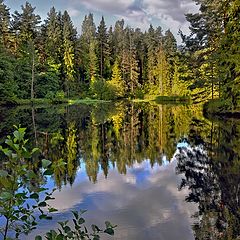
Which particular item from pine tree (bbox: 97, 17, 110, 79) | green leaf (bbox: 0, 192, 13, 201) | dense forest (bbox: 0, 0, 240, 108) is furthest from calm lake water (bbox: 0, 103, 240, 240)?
pine tree (bbox: 97, 17, 110, 79)

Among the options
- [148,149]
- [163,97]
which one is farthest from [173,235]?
[163,97]

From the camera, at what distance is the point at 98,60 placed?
74938 millimetres

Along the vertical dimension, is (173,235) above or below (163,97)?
below

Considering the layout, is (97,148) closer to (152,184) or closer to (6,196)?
(152,184)

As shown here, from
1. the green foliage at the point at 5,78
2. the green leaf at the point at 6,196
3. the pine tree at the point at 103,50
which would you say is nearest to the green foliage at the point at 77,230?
the green leaf at the point at 6,196

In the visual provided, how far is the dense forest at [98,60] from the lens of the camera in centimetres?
3578

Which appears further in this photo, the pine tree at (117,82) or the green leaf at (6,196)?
the pine tree at (117,82)

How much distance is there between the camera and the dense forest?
35.8 m

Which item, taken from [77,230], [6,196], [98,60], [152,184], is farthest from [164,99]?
[6,196]

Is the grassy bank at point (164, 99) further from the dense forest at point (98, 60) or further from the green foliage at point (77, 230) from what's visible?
the green foliage at point (77, 230)

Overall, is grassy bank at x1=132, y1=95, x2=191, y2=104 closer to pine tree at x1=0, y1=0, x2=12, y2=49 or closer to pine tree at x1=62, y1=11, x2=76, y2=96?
pine tree at x1=62, y1=11, x2=76, y2=96

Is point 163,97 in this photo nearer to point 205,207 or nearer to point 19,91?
point 19,91

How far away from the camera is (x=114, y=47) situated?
8338 centimetres

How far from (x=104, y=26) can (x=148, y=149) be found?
67073 millimetres
